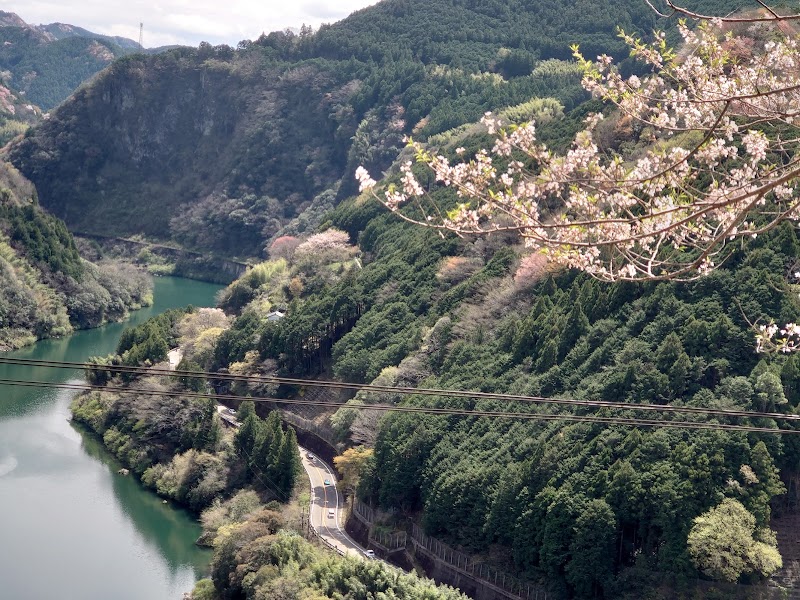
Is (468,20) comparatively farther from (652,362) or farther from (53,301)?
(652,362)

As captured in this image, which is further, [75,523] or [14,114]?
[14,114]

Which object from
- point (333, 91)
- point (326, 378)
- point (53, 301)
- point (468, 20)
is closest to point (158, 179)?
point (333, 91)

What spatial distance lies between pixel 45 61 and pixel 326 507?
13455cm

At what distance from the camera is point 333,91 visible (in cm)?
8069

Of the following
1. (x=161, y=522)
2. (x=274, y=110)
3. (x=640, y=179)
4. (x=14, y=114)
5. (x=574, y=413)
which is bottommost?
(x=161, y=522)

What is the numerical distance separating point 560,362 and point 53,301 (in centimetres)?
3261

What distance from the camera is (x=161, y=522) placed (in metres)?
30.6

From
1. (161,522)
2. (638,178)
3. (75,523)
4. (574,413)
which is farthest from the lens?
(161,522)

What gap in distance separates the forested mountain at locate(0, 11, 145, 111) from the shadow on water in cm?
11647

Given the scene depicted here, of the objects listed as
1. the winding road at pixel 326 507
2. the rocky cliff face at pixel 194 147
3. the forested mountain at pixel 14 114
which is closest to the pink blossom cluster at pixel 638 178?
the winding road at pixel 326 507

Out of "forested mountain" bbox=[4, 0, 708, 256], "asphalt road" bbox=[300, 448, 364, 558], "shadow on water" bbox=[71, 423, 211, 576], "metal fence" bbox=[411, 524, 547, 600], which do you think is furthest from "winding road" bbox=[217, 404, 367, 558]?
"forested mountain" bbox=[4, 0, 708, 256]

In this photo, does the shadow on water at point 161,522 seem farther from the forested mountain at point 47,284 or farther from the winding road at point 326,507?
the forested mountain at point 47,284

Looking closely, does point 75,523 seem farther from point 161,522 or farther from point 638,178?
point 638,178

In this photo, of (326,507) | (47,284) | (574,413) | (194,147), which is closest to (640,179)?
(574,413)
